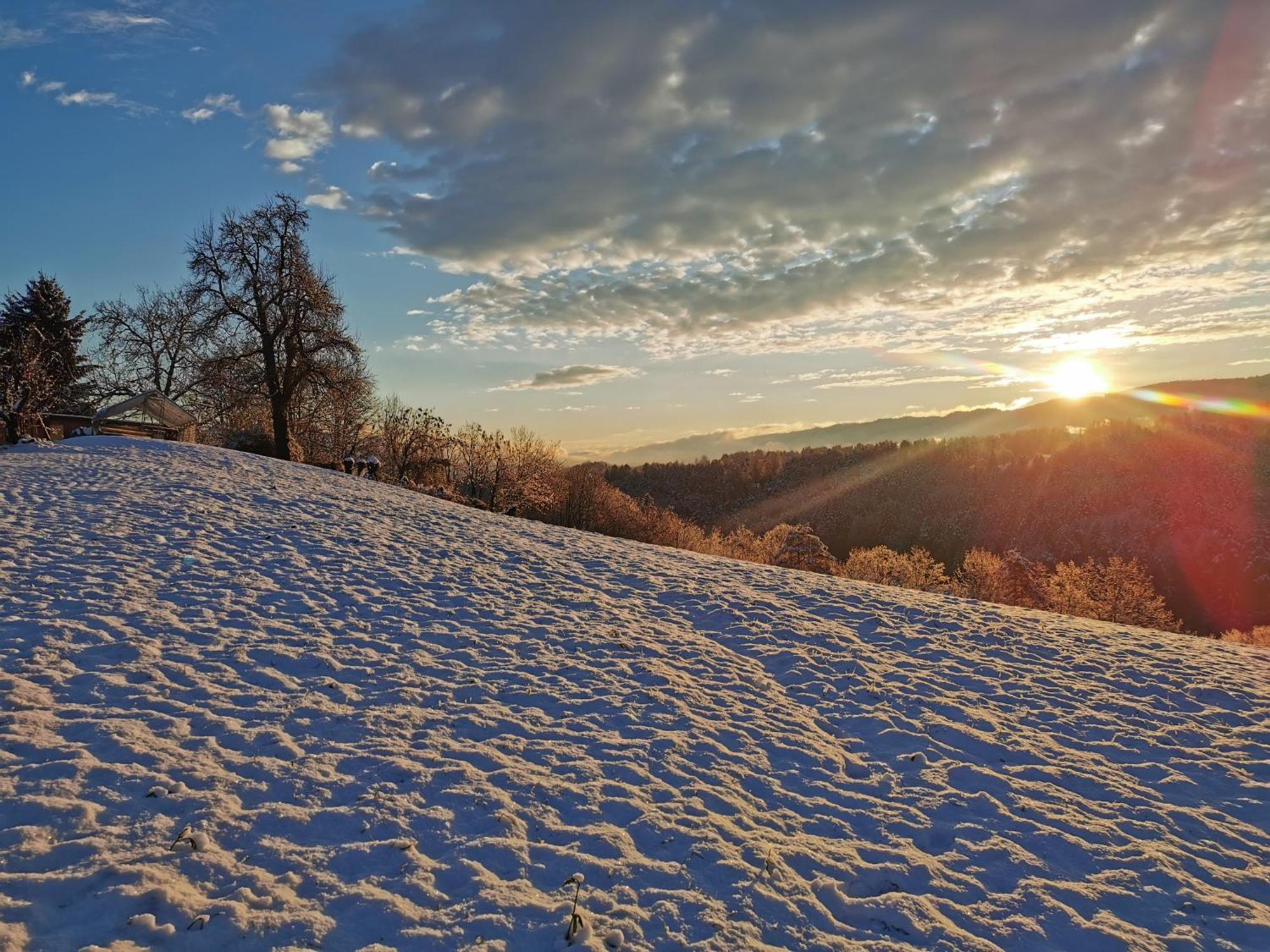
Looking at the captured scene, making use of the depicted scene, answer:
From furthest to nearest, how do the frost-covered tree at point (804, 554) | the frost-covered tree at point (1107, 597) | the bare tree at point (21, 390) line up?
the frost-covered tree at point (1107, 597)
the frost-covered tree at point (804, 554)
the bare tree at point (21, 390)

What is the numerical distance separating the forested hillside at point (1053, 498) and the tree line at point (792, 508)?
0.26 meters

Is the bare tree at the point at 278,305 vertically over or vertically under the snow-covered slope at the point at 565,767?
over

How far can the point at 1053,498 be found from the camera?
7906 cm

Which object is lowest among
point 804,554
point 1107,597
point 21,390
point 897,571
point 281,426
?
point 1107,597

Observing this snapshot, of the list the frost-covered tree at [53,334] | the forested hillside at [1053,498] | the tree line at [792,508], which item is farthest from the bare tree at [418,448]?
the forested hillside at [1053,498]

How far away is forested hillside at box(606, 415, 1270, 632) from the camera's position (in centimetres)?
5916

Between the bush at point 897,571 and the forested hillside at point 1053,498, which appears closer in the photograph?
the bush at point 897,571

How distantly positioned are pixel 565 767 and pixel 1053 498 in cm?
9080

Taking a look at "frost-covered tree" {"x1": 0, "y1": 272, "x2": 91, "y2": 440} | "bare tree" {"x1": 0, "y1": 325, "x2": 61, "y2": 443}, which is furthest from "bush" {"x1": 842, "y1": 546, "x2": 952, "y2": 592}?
"frost-covered tree" {"x1": 0, "y1": 272, "x2": 91, "y2": 440}

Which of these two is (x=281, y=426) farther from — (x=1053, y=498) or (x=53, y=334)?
(x=1053, y=498)

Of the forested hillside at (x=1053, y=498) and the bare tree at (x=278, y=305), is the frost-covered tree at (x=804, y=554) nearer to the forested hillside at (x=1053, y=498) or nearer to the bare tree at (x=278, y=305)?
the bare tree at (x=278, y=305)

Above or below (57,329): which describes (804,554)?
below

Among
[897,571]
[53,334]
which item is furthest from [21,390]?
[897,571]

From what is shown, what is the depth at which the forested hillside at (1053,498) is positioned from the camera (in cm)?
5916
